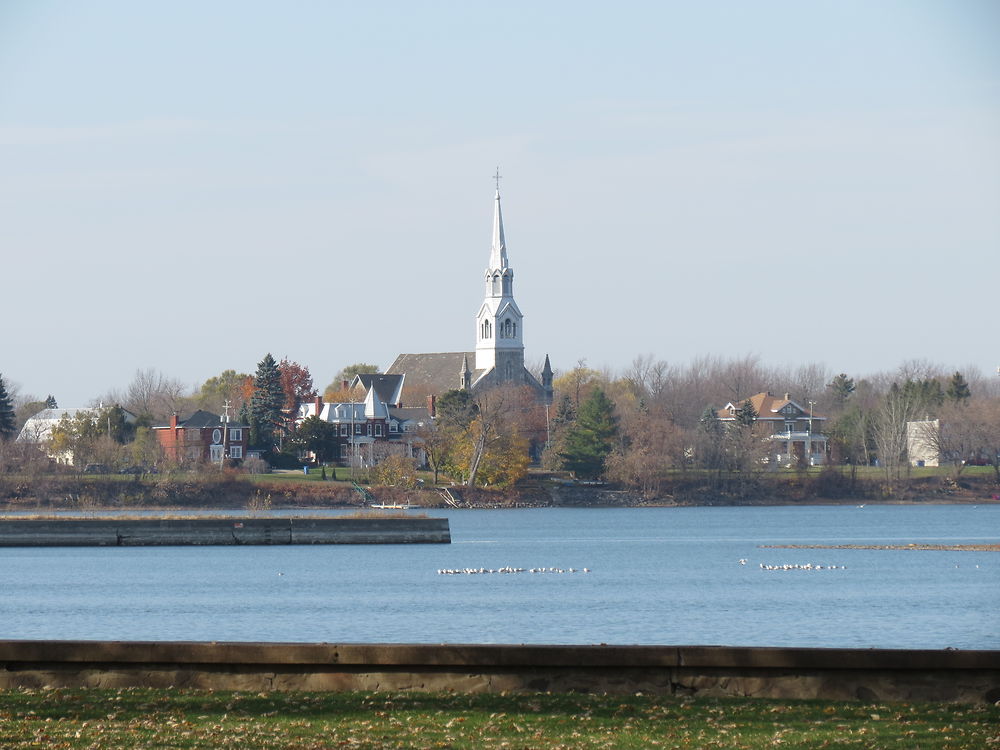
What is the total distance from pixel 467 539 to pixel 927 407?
231ft

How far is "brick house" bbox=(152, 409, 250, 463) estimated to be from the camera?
13388 cm

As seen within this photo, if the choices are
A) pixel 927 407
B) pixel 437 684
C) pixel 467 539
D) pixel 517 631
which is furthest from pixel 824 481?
pixel 437 684

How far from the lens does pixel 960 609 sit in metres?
44.4

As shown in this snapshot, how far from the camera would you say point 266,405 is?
138 meters

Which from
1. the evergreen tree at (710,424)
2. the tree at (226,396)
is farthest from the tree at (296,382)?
the evergreen tree at (710,424)

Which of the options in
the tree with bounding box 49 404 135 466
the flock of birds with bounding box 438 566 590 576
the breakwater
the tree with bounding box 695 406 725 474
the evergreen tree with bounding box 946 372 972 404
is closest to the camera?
the flock of birds with bounding box 438 566 590 576

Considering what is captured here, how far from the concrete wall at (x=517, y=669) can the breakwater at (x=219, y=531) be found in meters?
58.3

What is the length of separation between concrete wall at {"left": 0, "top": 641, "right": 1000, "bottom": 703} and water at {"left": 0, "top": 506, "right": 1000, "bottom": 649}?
2124 centimetres

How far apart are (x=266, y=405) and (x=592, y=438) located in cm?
3231

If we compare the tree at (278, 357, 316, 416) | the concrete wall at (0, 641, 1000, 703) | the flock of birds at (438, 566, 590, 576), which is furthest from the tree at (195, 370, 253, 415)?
the concrete wall at (0, 641, 1000, 703)

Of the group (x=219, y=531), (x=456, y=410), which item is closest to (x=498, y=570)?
(x=219, y=531)

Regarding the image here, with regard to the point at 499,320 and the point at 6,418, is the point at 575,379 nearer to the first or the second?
the point at 499,320

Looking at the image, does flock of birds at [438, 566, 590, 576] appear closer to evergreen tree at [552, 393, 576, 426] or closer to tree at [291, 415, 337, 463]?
tree at [291, 415, 337, 463]

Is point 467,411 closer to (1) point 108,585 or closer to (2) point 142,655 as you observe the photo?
(1) point 108,585
